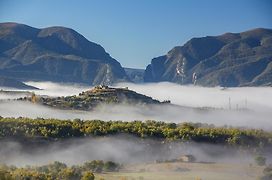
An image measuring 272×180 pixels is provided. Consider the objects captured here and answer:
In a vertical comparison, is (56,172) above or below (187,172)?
above

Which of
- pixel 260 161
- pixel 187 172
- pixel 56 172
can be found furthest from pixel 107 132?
pixel 56 172

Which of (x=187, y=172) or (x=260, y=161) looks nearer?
(x=187, y=172)

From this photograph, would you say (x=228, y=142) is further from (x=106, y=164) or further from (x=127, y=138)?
(x=106, y=164)

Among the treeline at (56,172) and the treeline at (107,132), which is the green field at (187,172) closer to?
the treeline at (56,172)

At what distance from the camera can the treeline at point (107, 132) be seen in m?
156

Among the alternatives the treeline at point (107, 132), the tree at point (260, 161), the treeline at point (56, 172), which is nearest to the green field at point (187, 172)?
the tree at point (260, 161)

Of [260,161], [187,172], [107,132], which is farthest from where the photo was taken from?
[107,132]

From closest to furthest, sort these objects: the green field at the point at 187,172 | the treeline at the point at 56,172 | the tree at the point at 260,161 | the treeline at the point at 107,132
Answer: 1. the treeline at the point at 56,172
2. the green field at the point at 187,172
3. the tree at the point at 260,161
4. the treeline at the point at 107,132

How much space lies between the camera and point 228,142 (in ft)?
551

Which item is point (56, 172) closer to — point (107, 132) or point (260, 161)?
point (260, 161)

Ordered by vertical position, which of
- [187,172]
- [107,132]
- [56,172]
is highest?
[107,132]

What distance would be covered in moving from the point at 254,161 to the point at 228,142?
22.9 metres

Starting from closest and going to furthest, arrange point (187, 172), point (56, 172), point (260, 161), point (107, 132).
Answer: point (56, 172)
point (187, 172)
point (260, 161)
point (107, 132)

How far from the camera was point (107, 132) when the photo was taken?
169125 mm
